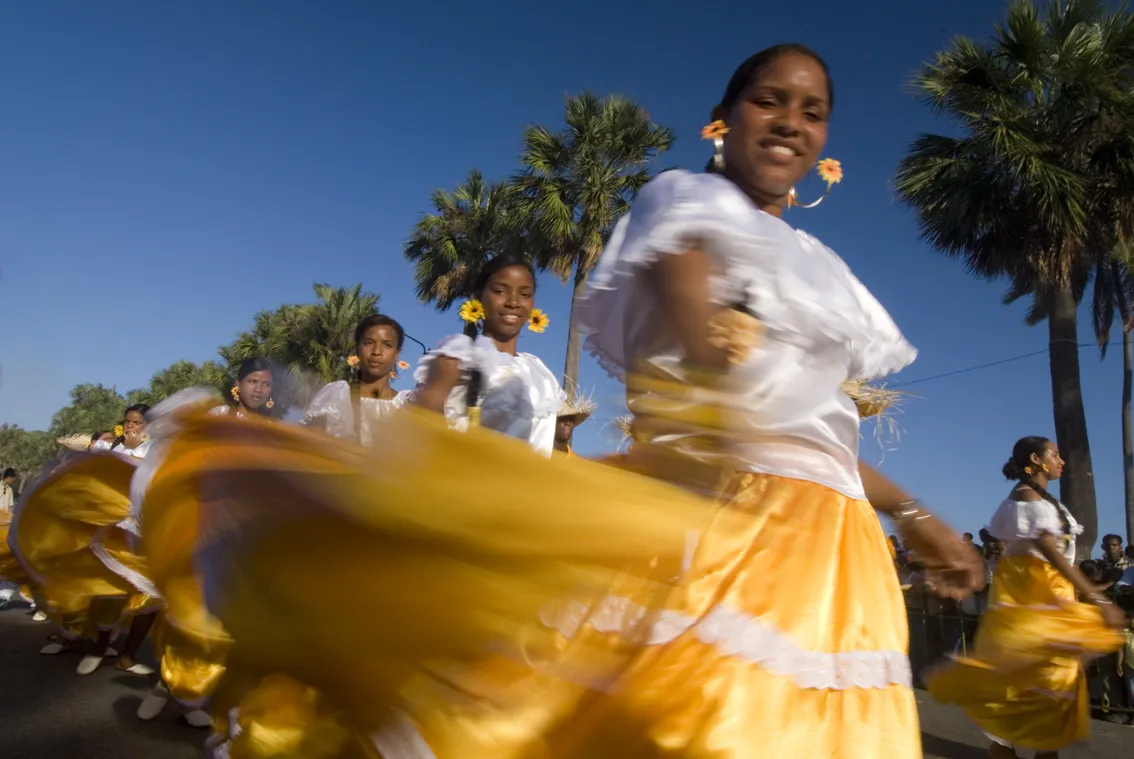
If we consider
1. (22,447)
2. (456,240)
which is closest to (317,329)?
(456,240)

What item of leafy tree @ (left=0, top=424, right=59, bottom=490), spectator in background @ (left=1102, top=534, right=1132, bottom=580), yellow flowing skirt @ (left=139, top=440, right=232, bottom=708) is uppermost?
spectator in background @ (left=1102, top=534, right=1132, bottom=580)

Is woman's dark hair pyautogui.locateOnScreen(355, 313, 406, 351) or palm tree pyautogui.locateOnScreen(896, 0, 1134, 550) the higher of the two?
palm tree pyautogui.locateOnScreen(896, 0, 1134, 550)

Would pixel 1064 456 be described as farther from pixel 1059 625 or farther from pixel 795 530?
pixel 795 530

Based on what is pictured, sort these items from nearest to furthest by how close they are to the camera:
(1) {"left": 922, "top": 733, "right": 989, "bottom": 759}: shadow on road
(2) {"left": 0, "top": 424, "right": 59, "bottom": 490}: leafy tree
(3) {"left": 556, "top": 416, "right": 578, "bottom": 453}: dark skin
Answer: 1. (1) {"left": 922, "top": 733, "right": 989, "bottom": 759}: shadow on road
2. (3) {"left": 556, "top": 416, "right": 578, "bottom": 453}: dark skin
3. (2) {"left": 0, "top": 424, "right": 59, "bottom": 490}: leafy tree

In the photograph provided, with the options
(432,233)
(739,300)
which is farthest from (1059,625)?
(432,233)

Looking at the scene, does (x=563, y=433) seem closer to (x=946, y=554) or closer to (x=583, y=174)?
(x=946, y=554)

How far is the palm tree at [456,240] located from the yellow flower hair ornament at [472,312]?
16.1m

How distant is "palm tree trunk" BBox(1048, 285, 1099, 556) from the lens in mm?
13367

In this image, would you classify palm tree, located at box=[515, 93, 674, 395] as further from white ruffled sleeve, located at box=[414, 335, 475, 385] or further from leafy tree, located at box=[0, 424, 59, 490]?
leafy tree, located at box=[0, 424, 59, 490]

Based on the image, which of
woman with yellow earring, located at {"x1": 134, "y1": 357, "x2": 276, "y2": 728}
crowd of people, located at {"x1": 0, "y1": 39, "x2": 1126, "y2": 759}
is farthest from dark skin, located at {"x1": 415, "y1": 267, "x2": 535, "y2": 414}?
crowd of people, located at {"x1": 0, "y1": 39, "x2": 1126, "y2": 759}

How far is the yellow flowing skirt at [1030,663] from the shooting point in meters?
2.63

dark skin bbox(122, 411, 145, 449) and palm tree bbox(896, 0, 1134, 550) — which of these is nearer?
dark skin bbox(122, 411, 145, 449)

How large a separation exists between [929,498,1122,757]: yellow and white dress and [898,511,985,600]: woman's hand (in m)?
0.65

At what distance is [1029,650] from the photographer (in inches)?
105
